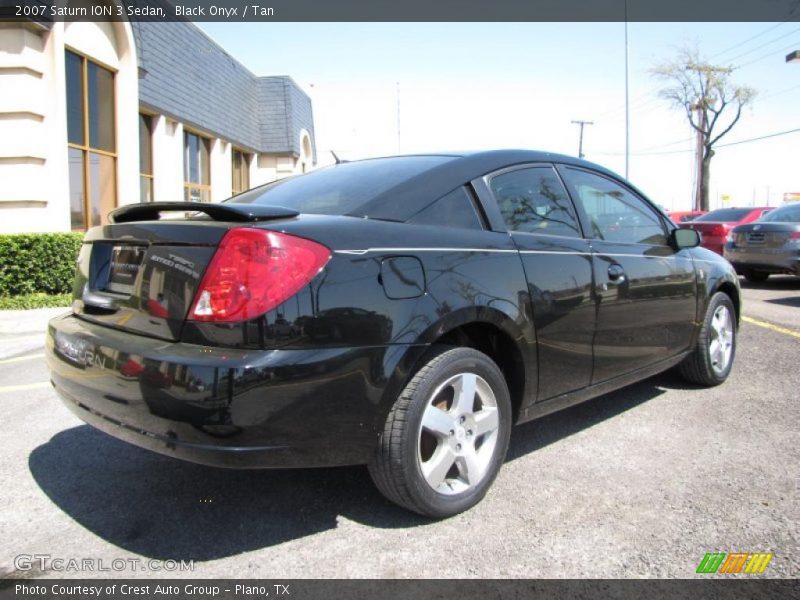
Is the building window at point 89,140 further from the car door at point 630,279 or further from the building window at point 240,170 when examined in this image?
the car door at point 630,279

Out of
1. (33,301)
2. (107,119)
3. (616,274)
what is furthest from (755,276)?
(107,119)

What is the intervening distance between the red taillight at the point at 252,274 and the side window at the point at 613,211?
190 centimetres

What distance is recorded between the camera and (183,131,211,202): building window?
56.4ft

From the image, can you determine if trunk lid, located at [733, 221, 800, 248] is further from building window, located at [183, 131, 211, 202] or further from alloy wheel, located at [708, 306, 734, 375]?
building window, located at [183, 131, 211, 202]

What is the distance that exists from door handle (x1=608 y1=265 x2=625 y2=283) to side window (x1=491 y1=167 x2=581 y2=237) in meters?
0.27

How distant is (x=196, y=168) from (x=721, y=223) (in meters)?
14.1

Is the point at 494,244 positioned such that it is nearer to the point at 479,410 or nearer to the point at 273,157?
the point at 479,410

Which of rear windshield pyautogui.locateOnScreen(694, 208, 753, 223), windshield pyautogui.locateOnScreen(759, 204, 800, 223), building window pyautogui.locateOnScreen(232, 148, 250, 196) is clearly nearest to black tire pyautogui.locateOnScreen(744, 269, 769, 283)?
windshield pyautogui.locateOnScreen(759, 204, 800, 223)

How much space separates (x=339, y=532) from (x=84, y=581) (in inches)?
36.2

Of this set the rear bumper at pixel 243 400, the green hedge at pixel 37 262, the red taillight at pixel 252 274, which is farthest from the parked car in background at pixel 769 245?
the green hedge at pixel 37 262

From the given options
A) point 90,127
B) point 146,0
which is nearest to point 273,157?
point 146,0

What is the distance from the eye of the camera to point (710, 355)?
173 inches
